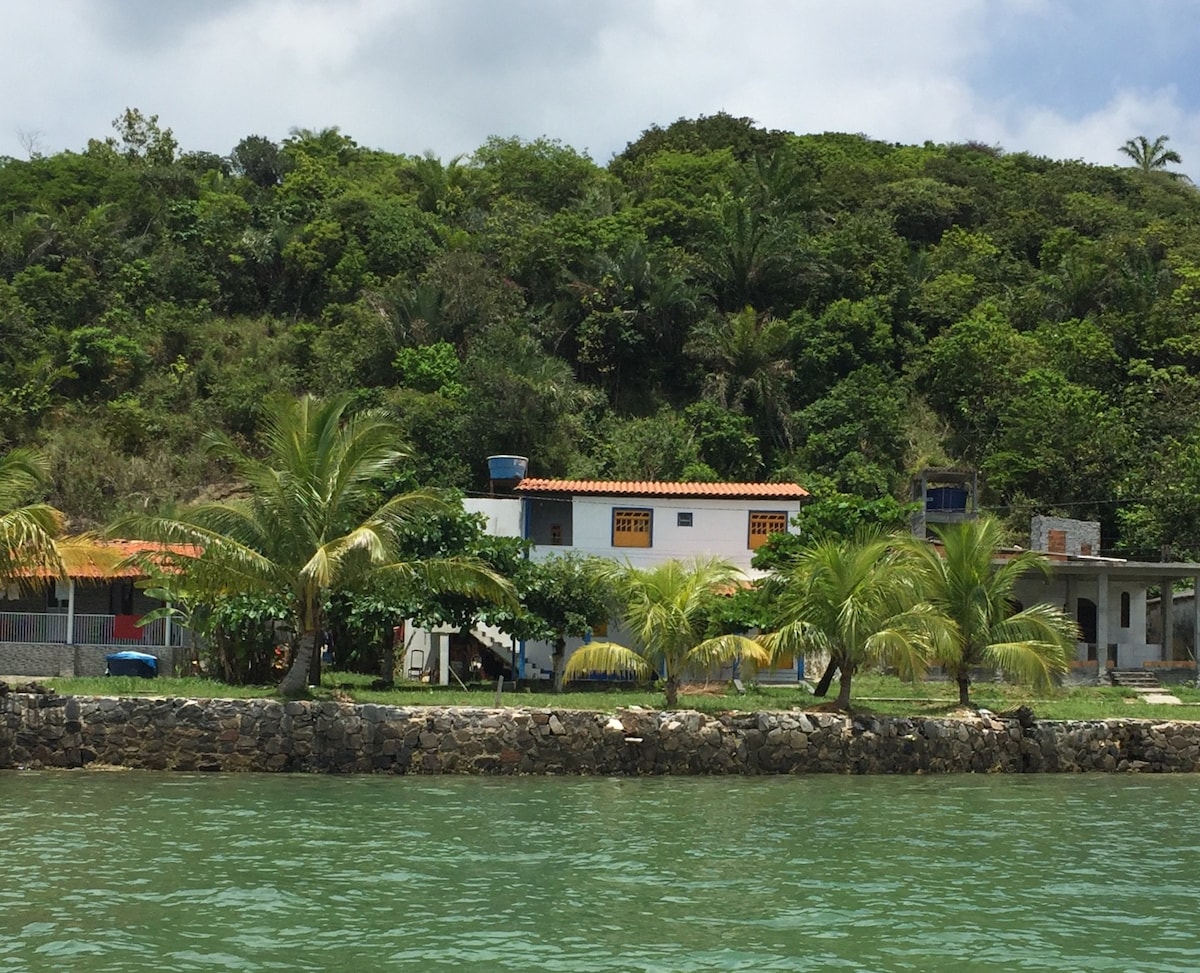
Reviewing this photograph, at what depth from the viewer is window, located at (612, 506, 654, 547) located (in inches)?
1382

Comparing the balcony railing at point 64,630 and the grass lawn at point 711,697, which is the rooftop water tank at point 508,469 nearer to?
the grass lawn at point 711,697

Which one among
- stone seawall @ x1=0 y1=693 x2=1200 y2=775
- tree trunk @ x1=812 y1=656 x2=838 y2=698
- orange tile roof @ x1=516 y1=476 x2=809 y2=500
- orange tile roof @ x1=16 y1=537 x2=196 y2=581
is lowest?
stone seawall @ x1=0 y1=693 x2=1200 y2=775

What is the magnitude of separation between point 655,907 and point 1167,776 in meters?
15.4

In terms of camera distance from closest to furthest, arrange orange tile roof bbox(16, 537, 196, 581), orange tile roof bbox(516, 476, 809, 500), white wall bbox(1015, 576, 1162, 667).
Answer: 1. orange tile roof bbox(16, 537, 196, 581)
2. orange tile roof bbox(516, 476, 809, 500)
3. white wall bbox(1015, 576, 1162, 667)

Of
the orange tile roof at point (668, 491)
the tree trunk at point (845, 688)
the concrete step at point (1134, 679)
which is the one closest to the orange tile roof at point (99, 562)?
the orange tile roof at point (668, 491)

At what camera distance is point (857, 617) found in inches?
1019

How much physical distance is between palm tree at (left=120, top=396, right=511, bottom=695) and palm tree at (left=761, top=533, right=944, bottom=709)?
589cm

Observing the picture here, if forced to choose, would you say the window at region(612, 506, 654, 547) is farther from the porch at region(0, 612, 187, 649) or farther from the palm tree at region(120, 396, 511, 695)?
the porch at region(0, 612, 187, 649)

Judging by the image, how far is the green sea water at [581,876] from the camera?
1305cm

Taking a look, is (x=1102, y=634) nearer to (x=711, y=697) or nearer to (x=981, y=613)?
(x=981, y=613)

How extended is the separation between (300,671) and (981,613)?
44.7ft

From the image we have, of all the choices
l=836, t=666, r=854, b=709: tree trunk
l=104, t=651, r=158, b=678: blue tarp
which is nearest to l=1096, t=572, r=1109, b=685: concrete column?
l=836, t=666, r=854, b=709: tree trunk

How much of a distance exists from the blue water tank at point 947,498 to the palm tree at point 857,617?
16578mm

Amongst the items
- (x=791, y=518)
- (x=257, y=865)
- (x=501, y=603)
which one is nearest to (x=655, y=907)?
(x=257, y=865)
